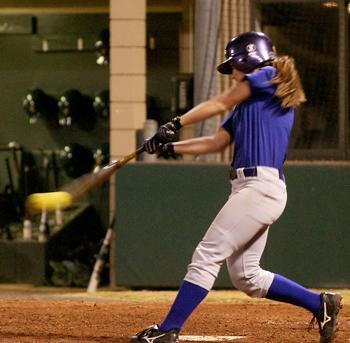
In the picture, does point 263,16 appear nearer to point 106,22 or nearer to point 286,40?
point 286,40

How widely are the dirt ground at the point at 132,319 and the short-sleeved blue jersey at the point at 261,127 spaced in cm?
129

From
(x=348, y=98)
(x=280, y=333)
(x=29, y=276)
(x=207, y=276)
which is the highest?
(x=348, y=98)

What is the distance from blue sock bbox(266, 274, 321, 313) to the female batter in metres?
0.19

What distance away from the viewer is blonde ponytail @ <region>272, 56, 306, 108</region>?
227 inches

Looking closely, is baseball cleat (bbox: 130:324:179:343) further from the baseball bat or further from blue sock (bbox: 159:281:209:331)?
the baseball bat

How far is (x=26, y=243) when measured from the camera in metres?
13.0

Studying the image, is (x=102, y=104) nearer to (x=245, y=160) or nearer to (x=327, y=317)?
(x=327, y=317)

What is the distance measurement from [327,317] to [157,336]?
3.45 feet

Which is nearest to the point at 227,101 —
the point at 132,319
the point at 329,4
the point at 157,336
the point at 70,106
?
the point at 157,336

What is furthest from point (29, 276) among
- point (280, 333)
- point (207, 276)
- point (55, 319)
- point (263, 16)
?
point (207, 276)

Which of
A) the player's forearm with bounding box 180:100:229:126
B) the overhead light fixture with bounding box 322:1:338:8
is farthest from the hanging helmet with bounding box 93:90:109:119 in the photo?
the player's forearm with bounding box 180:100:229:126

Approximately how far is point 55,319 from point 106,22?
1078 centimetres

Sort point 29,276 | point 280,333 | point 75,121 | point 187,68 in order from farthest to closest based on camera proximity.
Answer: point 75,121 → point 187,68 → point 29,276 → point 280,333

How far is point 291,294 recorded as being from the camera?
6113mm
